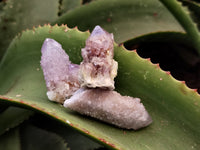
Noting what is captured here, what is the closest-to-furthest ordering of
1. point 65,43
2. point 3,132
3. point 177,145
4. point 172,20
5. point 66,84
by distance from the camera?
point 177,145 → point 66,84 → point 65,43 → point 3,132 → point 172,20

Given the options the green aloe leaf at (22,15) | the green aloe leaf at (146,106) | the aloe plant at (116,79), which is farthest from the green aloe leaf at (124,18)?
the green aloe leaf at (146,106)

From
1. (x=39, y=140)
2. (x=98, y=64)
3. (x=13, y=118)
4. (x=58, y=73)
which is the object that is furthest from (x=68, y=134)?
(x=98, y=64)

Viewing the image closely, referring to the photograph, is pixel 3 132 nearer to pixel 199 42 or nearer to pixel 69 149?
pixel 69 149

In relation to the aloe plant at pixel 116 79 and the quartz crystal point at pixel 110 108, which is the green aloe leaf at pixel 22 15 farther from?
the quartz crystal point at pixel 110 108

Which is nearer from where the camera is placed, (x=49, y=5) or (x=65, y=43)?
(x=65, y=43)

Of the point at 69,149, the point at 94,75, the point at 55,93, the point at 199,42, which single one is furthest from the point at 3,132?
the point at 199,42

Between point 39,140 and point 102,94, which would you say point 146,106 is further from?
point 39,140

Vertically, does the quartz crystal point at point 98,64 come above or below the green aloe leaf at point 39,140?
above
